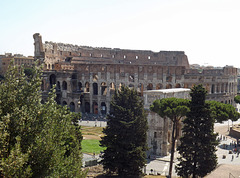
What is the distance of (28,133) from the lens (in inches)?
410

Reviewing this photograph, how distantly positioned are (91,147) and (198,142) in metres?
14.8

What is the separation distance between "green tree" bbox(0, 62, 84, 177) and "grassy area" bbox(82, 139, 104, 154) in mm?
18719

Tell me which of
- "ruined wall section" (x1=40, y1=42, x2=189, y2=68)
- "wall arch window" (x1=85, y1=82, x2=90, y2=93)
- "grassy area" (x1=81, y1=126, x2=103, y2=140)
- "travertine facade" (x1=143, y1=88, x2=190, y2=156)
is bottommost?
"grassy area" (x1=81, y1=126, x2=103, y2=140)

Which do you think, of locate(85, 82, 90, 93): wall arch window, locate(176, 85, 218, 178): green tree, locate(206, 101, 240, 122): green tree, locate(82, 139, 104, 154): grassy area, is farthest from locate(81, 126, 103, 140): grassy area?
locate(176, 85, 218, 178): green tree

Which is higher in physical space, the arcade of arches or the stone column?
the arcade of arches

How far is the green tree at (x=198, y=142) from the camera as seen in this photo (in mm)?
20422

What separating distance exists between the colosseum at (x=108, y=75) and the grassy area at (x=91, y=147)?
58.7 feet

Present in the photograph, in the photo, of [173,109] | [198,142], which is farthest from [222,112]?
[198,142]

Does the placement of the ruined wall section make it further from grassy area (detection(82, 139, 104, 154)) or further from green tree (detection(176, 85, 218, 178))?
green tree (detection(176, 85, 218, 178))

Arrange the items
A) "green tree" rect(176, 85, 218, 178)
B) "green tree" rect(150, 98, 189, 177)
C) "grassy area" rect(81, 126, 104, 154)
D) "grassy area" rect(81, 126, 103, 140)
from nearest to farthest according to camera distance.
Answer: "green tree" rect(176, 85, 218, 178) → "green tree" rect(150, 98, 189, 177) → "grassy area" rect(81, 126, 104, 154) → "grassy area" rect(81, 126, 103, 140)

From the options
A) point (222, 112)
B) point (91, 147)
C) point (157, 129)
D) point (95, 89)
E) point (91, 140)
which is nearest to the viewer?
point (222, 112)

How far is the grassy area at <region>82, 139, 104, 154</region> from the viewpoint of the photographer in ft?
99.5

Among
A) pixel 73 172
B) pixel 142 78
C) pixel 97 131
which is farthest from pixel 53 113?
pixel 142 78

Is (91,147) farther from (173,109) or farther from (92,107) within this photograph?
(92,107)
